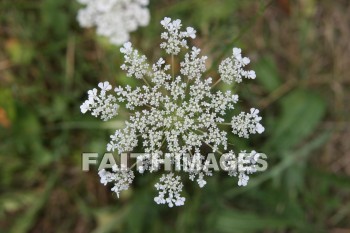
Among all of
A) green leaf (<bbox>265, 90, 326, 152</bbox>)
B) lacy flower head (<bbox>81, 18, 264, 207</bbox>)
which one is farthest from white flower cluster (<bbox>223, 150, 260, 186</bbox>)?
green leaf (<bbox>265, 90, 326, 152</bbox>)

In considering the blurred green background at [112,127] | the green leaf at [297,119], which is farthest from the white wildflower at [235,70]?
the green leaf at [297,119]

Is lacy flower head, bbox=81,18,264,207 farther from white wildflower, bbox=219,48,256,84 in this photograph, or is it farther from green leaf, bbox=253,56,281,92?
green leaf, bbox=253,56,281,92

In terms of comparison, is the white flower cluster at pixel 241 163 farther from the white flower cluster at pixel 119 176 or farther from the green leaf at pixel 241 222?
the green leaf at pixel 241 222

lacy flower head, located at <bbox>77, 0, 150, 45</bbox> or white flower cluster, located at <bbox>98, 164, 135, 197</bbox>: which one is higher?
lacy flower head, located at <bbox>77, 0, 150, 45</bbox>

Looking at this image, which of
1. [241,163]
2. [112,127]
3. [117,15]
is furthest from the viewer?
[112,127]

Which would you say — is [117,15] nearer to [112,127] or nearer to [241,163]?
[112,127]

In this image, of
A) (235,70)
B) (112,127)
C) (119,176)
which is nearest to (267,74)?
(112,127)
